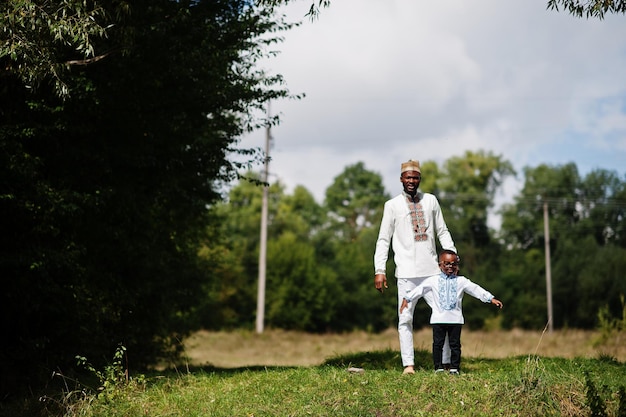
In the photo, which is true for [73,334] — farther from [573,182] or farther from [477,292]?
[573,182]

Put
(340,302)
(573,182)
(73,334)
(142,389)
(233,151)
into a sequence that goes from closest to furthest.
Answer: (142,389) → (73,334) → (233,151) → (340,302) → (573,182)

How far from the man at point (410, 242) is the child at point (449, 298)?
0.16 m

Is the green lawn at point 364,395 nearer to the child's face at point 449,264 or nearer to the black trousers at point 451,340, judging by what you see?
the black trousers at point 451,340

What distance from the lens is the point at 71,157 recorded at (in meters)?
13.5

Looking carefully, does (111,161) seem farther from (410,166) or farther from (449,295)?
(449,295)

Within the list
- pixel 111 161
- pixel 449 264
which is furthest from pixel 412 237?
pixel 111 161

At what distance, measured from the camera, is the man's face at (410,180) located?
1005cm

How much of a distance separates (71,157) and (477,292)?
7.75 meters

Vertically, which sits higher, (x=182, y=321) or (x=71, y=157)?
(x=71, y=157)

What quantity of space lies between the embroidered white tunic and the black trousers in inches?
28.2

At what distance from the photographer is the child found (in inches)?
380

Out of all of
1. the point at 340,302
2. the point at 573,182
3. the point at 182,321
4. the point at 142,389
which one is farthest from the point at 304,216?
the point at 142,389

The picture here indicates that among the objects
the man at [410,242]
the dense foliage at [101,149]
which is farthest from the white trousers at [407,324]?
the dense foliage at [101,149]

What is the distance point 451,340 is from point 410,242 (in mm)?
1367
